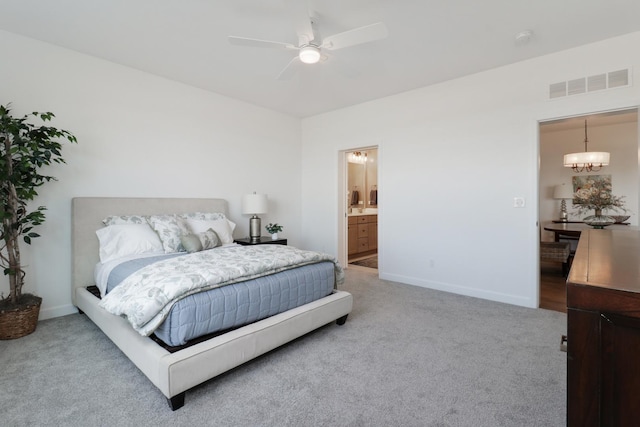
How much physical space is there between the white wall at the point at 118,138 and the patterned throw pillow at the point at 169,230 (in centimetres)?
48

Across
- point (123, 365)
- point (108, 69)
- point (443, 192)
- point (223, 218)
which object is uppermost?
point (108, 69)

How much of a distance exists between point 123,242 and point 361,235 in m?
4.44

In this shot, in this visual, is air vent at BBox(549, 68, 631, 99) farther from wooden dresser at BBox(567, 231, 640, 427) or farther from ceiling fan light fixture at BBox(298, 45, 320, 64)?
wooden dresser at BBox(567, 231, 640, 427)

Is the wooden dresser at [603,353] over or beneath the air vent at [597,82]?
beneath

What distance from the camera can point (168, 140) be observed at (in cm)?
386

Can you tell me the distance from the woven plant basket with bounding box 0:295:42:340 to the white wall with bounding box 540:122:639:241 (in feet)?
26.1

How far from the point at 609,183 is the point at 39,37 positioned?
8.35 metres

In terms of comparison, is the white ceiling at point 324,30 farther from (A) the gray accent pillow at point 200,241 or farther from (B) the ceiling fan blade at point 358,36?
(A) the gray accent pillow at point 200,241

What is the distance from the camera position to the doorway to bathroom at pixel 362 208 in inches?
246

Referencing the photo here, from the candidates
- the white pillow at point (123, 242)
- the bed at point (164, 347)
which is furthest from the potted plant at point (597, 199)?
the white pillow at point (123, 242)

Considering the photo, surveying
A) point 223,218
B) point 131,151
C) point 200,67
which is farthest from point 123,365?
point 200,67

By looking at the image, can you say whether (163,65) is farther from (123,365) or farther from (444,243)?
(444,243)

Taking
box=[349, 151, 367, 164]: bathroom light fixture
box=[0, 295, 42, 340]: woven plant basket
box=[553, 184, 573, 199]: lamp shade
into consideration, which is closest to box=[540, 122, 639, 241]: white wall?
box=[553, 184, 573, 199]: lamp shade

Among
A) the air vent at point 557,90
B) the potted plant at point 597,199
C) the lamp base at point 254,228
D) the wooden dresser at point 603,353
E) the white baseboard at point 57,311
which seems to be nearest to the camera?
the wooden dresser at point 603,353
